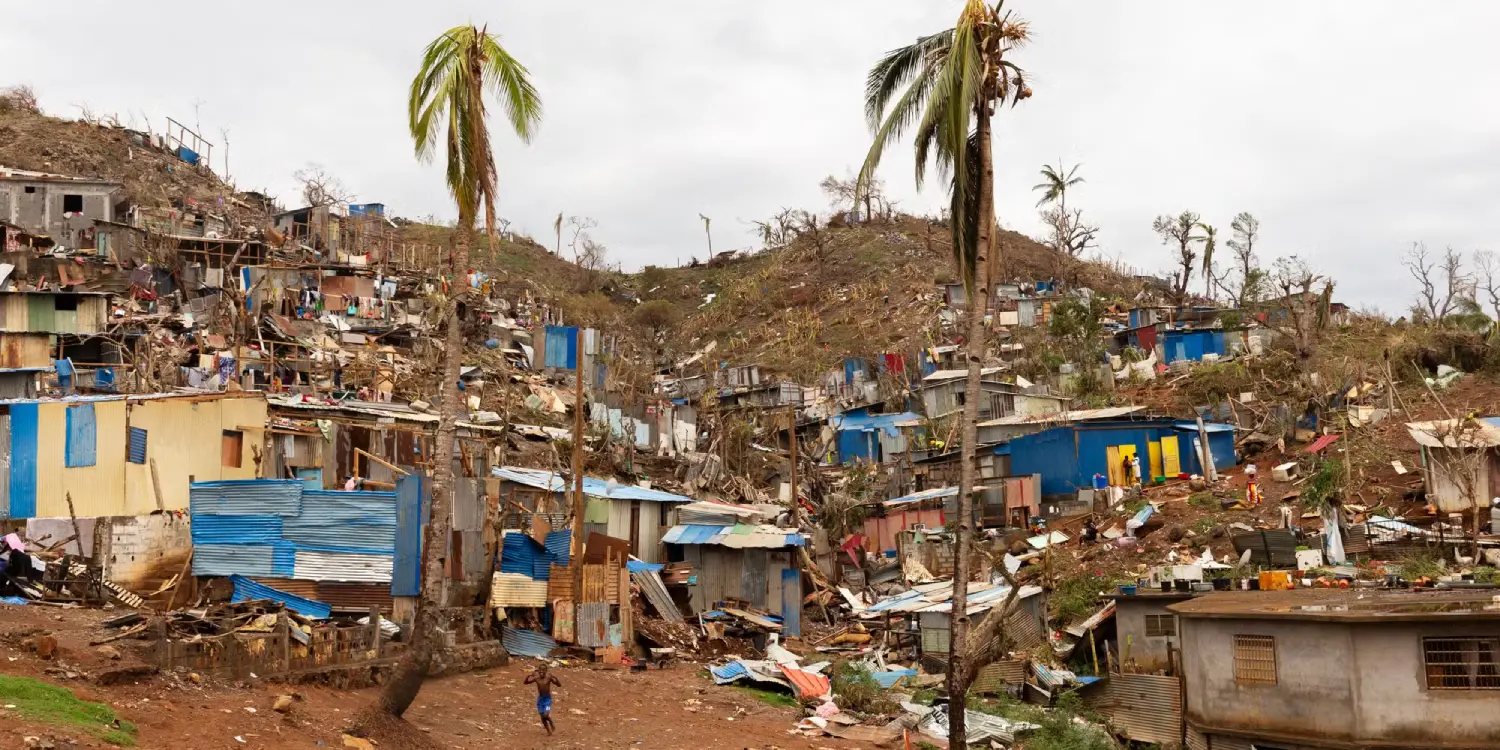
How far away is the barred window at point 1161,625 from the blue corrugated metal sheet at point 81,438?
1779cm

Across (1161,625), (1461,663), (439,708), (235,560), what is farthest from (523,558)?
(1461,663)

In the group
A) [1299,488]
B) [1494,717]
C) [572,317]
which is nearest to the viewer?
[1494,717]

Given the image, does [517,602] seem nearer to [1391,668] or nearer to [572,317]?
[1391,668]

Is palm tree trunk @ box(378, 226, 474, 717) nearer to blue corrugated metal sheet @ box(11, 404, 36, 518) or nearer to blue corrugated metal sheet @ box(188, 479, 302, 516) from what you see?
blue corrugated metal sheet @ box(188, 479, 302, 516)

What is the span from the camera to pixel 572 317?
187 ft

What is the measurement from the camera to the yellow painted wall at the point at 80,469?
2106 cm

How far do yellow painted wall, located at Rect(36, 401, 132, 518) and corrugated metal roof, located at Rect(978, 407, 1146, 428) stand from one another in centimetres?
2513

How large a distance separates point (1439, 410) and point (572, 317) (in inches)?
1409

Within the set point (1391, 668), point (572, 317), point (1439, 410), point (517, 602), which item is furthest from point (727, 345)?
point (1391, 668)

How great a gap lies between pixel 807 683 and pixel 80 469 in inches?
503

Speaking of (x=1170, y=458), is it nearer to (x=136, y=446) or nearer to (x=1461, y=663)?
(x=1461, y=663)

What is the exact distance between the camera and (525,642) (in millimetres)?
20719

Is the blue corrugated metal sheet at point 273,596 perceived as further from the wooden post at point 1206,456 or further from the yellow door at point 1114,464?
the wooden post at point 1206,456

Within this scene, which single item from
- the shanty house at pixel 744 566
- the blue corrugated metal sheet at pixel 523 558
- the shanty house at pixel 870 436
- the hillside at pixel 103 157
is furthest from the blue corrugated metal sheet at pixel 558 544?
the hillside at pixel 103 157
